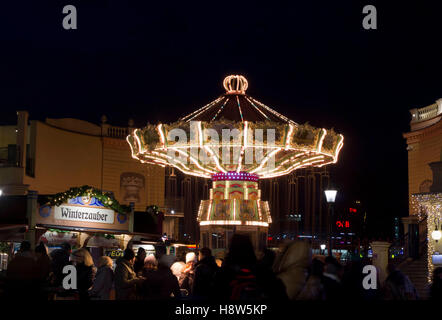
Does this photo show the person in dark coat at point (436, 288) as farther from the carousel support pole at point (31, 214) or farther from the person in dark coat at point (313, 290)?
the carousel support pole at point (31, 214)

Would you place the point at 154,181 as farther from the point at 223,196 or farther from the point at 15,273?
the point at 15,273

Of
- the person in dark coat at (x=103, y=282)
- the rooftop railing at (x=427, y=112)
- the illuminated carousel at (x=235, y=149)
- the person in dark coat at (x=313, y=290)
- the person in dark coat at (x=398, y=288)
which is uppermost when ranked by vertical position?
the rooftop railing at (x=427, y=112)

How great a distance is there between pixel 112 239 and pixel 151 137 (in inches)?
159

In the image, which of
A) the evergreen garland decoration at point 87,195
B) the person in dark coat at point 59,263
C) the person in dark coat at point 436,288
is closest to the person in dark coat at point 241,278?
the person in dark coat at point 436,288

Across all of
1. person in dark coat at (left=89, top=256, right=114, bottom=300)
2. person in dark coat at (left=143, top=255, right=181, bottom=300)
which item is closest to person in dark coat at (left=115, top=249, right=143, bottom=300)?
person in dark coat at (left=89, top=256, right=114, bottom=300)

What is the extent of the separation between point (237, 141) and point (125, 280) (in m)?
12.3

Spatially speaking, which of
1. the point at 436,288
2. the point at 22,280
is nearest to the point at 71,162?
the point at 22,280

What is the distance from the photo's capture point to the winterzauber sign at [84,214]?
21375 millimetres

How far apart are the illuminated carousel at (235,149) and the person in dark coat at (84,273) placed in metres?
12.2

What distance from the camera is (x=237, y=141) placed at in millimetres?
24953

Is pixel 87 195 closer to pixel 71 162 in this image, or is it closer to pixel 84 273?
pixel 84 273

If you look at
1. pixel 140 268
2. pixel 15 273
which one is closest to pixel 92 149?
pixel 140 268

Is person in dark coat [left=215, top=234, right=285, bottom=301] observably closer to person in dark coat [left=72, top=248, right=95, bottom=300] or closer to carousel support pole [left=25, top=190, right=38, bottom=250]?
person in dark coat [left=72, top=248, right=95, bottom=300]

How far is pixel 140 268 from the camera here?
15.1 metres
